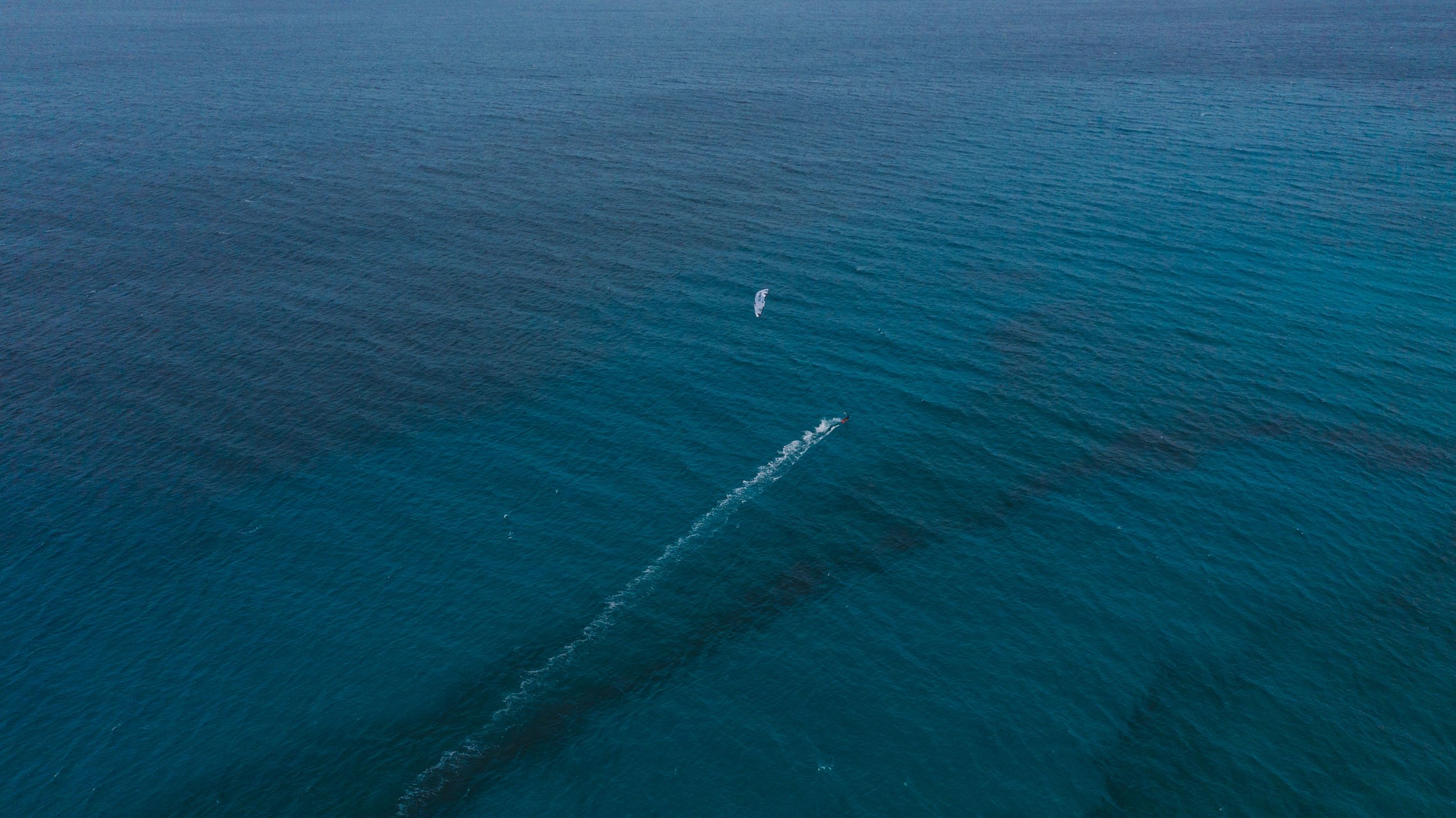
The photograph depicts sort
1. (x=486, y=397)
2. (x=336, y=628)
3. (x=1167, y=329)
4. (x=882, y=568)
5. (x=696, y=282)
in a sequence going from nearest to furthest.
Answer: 1. (x=336, y=628)
2. (x=882, y=568)
3. (x=486, y=397)
4. (x=1167, y=329)
5. (x=696, y=282)

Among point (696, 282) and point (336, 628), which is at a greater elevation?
point (696, 282)

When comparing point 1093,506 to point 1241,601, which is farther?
point 1093,506

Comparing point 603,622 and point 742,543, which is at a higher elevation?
point 742,543

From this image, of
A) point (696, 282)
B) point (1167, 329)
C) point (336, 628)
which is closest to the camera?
point (336, 628)

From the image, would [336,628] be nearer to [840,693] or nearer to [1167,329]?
[840,693]

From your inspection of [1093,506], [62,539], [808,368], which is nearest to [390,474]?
[62,539]

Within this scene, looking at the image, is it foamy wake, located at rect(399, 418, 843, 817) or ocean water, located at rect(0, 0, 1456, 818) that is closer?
foamy wake, located at rect(399, 418, 843, 817)

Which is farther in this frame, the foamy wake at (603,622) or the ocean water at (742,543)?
the ocean water at (742,543)

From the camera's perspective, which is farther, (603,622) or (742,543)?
(742,543)
